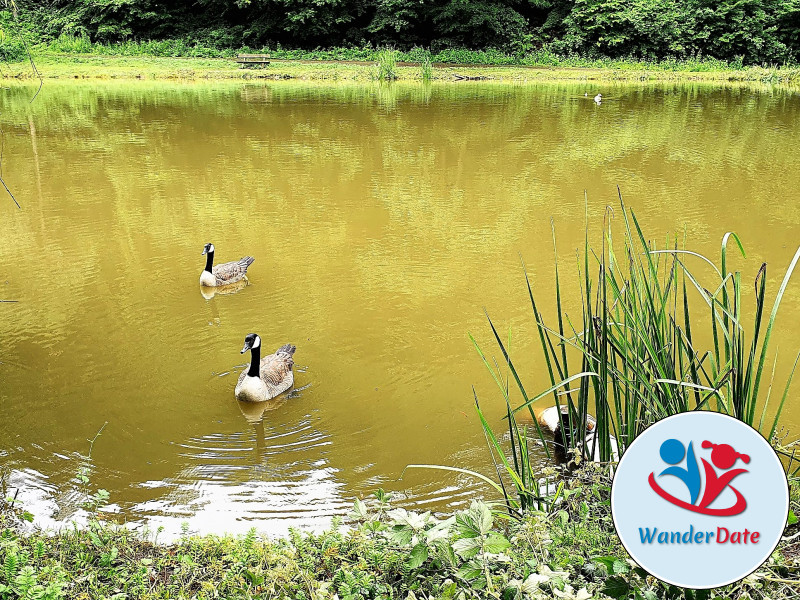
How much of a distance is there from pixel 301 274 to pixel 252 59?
71.6ft

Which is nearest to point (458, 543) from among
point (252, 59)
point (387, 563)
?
point (387, 563)

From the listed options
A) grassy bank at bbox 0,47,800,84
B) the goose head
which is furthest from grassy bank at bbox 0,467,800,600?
grassy bank at bbox 0,47,800,84

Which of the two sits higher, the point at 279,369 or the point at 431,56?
the point at 431,56

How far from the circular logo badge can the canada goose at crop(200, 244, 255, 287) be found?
4768 mm


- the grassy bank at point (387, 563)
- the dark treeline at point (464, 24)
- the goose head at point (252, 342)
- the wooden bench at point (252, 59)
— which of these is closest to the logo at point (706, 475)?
the grassy bank at point (387, 563)

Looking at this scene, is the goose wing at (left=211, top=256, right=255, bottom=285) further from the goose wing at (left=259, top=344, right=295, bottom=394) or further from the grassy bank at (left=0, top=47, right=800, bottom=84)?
the grassy bank at (left=0, top=47, right=800, bottom=84)

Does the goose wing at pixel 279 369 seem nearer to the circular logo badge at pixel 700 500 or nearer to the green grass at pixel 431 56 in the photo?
the circular logo badge at pixel 700 500

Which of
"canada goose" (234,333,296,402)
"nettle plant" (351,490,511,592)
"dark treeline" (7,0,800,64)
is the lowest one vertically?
"canada goose" (234,333,296,402)

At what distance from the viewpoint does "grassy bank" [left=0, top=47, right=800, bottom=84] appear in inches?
867

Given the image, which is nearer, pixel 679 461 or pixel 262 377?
pixel 679 461

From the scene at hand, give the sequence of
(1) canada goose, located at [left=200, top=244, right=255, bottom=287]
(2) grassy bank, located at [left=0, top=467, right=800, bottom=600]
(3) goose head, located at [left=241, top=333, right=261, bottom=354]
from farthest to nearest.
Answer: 1. (1) canada goose, located at [left=200, top=244, right=255, bottom=287]
2. (3) goose head, located at [left=241, top=333, right=261, bottom=354]
3. (2) grassy bank, located at [left=0, top=467, right=800, bottom=600]

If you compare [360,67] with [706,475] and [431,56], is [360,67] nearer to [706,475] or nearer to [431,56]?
[431,56]

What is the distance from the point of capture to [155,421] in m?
3.87

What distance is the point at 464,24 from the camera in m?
28.3
